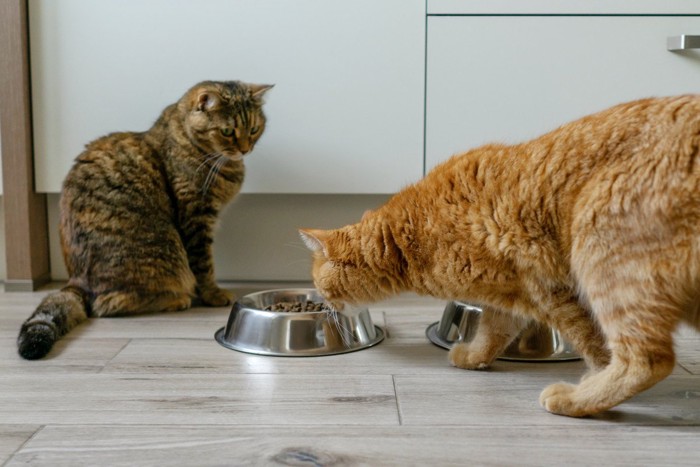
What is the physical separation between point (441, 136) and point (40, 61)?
4.72ft

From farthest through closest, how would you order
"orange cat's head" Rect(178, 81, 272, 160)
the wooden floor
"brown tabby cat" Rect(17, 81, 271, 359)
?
1. "orange cat's head" Rect(178, 81, 272, 160)
2. "brown tabby cat" Rect(17, 81, 271, 359)
3. the wooden floor

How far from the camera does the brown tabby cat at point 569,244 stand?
1.33 meters

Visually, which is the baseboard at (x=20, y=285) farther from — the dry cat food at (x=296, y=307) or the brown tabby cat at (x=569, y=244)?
the brown tabby cat at (x=569, y=244)

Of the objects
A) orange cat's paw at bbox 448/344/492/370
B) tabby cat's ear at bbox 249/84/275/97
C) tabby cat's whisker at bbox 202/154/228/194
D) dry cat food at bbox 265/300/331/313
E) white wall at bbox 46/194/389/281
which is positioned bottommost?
orange cat's paw at bbox 448/344/492/370

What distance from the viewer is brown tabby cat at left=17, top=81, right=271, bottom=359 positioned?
2.24m

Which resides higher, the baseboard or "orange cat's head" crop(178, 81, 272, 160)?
"orange cat's head" crop(178, 81, 272, 160)

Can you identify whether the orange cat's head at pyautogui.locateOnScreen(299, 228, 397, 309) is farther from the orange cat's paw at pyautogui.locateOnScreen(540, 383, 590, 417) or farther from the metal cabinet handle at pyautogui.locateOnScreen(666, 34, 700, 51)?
the metal cabinet handle at pyautogui.locateOnScreen(666, 34, 700, 51)

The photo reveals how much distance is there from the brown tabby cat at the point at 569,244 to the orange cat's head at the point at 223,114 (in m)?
0.75

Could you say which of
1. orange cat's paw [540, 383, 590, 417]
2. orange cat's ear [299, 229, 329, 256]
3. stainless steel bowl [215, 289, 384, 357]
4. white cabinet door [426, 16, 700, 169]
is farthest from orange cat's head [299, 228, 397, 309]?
white cabinet door [426, 16, 700, 169]

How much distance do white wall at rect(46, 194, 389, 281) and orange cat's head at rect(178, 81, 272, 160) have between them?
0.32m

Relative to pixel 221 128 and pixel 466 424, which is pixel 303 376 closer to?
pixel 466 424

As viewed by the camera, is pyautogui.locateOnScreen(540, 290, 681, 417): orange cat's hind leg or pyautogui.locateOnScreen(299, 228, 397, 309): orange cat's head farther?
pyautogui.locateOnScreen(299, 228, 397, 309): orange cat's head

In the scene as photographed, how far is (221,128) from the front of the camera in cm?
238

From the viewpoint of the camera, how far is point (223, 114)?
237cm
